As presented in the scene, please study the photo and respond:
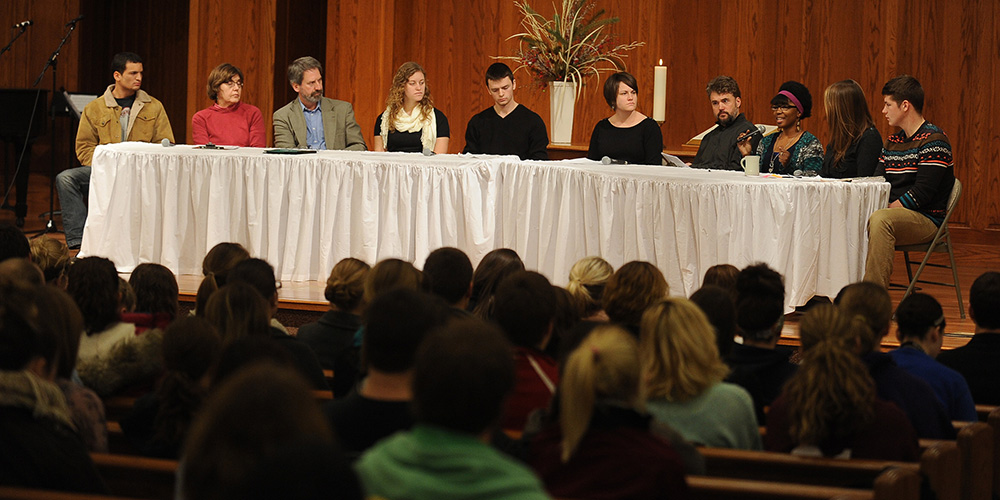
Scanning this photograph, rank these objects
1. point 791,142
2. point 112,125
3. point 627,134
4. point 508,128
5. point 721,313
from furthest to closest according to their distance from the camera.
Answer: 1. point 112,125
2. point 508,128
3. point 627,134
4. point 791,142
5. point 721,313

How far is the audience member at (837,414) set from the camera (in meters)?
2.20

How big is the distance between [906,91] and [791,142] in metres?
0.68

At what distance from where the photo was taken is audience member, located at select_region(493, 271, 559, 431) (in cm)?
247

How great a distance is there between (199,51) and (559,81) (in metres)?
3.56

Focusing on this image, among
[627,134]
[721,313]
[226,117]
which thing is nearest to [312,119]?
[226,117]

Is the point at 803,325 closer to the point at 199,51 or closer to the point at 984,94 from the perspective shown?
the point at 984,94

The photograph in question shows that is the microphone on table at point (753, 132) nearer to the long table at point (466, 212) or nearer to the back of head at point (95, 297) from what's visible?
the long table at point (466, 212)

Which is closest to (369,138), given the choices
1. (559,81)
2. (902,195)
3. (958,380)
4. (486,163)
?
(559,81)

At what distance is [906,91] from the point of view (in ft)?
18.1

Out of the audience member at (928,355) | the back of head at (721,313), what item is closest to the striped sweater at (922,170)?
the audience member at (928,355)

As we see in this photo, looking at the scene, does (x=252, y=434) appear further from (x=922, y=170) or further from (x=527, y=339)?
(x=922, y=170)

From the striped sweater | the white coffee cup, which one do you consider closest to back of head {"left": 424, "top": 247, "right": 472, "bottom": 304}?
the white coffee cup

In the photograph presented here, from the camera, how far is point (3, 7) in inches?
379

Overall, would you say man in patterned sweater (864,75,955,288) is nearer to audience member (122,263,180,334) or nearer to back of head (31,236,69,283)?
audience member (122,263,180,334)
